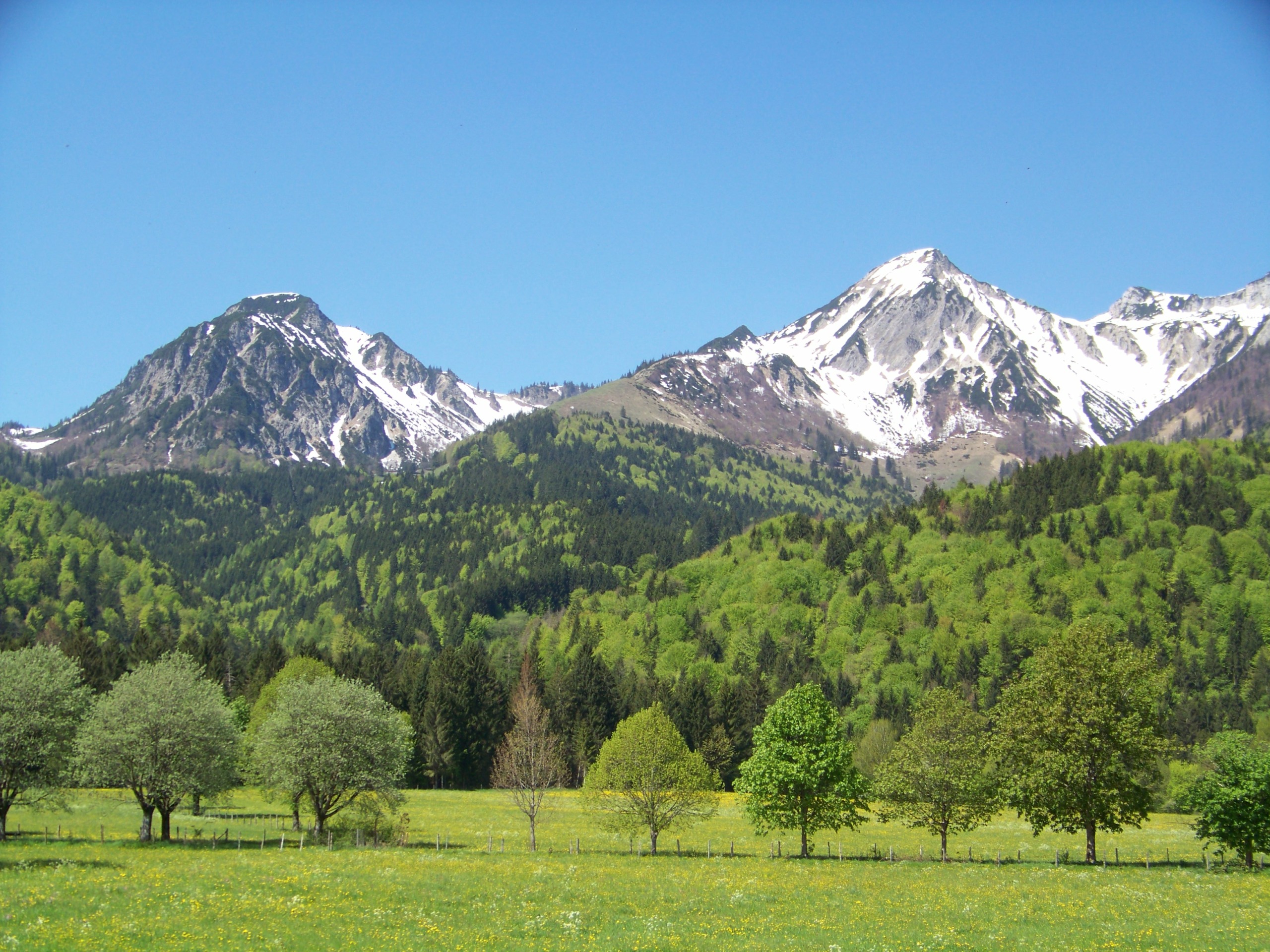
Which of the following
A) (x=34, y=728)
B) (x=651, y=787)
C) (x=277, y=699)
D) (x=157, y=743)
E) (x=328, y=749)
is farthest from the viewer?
(x=277, y=699)

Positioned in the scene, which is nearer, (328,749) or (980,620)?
(328,749)

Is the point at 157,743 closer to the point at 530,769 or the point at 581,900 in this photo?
the point at 530,769

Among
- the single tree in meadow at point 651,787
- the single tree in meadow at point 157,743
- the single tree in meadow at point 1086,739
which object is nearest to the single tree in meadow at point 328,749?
the single tree in meadow at point 157,743

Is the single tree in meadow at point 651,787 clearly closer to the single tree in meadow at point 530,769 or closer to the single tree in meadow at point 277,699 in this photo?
the single tree in meadow at point 530,769

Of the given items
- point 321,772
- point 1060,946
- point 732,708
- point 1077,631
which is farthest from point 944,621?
point 1060,946

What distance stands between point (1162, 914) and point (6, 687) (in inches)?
2236

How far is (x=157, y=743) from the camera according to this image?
5634cm

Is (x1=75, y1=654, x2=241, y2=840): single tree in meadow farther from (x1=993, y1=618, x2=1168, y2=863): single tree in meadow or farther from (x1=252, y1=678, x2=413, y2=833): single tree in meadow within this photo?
(x1=993, y1=618, x2=1168, y2=863): single tree in meadow

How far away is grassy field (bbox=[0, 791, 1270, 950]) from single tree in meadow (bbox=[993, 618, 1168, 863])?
330 cm

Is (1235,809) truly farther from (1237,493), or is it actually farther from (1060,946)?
(1237,493)

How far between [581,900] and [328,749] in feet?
93.0

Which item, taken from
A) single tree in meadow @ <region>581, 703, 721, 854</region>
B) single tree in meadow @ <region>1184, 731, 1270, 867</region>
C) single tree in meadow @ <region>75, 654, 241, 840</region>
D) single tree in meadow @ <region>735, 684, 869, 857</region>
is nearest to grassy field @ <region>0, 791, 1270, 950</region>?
single tree in meadow @ <region>1184, 731, 1270, 867</region>

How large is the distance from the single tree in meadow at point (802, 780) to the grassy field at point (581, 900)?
121 inches

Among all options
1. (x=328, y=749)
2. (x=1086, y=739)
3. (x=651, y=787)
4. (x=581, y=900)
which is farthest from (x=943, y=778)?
(x=328, y=749)
